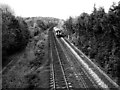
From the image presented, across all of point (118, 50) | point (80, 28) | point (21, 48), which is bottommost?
point (21, 48)

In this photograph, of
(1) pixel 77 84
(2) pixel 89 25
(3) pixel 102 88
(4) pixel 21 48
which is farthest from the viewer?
(4) pixel 21 48

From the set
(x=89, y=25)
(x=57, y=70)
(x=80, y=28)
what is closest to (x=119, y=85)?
(x=57, y=70)

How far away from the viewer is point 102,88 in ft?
45.7

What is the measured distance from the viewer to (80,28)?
119 feet

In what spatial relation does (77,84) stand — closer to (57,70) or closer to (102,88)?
(102,88)

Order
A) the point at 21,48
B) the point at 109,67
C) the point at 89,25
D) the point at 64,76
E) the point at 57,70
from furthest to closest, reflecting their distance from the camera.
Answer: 1. the point at 21,48
2. the point at 89,25
3. the point at 57,70
4. the point at 109,67
5. the point at 64,76

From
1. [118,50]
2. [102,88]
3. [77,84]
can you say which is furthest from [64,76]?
[118,50]

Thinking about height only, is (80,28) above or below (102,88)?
above

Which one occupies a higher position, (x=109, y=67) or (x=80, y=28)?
(x=80, y=28)

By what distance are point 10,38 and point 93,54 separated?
17.0m

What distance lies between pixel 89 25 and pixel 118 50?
35.2 ft

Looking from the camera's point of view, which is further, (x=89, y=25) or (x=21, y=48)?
(x=21, y=48)

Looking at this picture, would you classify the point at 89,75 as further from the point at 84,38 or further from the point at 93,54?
the point at 84,38

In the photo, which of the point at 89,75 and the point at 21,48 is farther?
the point at 21,48
